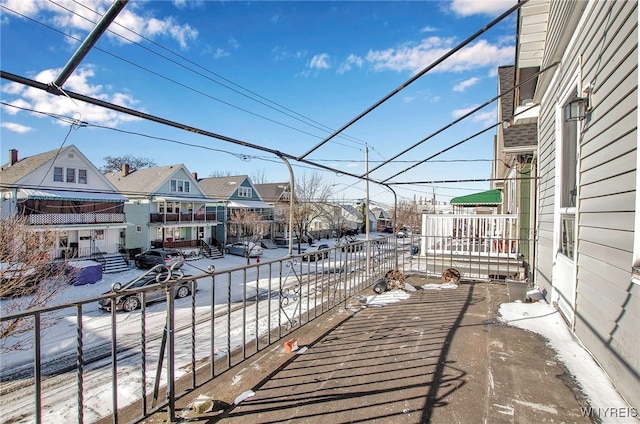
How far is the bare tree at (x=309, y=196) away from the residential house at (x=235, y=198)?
3423 millimetres

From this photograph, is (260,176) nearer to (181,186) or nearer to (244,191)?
(244,191)

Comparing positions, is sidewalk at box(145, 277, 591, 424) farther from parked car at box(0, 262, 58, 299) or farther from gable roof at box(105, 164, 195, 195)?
gable roof at box(105, 164, 195, 195)

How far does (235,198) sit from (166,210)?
20.8 feet

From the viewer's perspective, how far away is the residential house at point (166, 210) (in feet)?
70.3

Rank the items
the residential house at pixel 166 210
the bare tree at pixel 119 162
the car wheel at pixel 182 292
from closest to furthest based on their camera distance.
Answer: the car wheel at pixel 182 292
the residential house at pixel 166 210
the bare tree at pixel 119 162

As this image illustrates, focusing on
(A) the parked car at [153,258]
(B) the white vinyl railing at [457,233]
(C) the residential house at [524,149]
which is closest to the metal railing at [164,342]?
(B) the white vinyl railing at [457,233]

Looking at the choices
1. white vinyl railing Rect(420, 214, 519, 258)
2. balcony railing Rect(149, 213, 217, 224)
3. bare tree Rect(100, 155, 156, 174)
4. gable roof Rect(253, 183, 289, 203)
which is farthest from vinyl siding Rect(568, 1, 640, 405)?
bare tree Rect(100, 155, 156, 174)

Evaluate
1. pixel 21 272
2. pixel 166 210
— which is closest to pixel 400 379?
pixel 21 272

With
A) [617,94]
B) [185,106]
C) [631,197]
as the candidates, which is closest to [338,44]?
[185,106]

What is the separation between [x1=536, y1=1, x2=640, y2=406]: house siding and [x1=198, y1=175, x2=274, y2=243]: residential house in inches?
949

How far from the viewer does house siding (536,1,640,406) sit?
79.4 inches

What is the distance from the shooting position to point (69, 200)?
16969 millimetres

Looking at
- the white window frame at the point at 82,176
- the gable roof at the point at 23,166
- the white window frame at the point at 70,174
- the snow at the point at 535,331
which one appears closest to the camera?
the snow at the point at 535,331

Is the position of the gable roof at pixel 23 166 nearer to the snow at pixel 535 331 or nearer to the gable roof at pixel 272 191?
the snow at pixel 535 331
